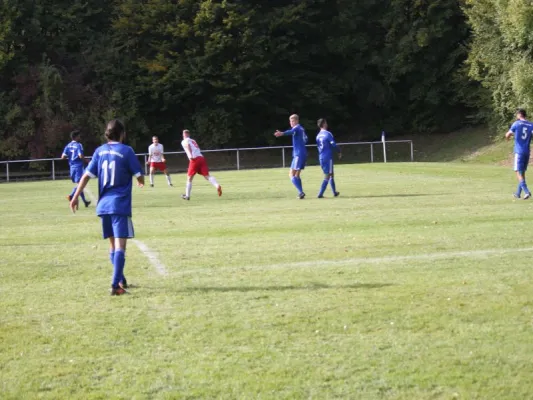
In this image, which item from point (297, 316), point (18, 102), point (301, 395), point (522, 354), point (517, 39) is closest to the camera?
point (301, 395)

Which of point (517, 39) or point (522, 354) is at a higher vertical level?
point (517, 39)

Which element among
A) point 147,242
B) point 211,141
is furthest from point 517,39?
point 147,242

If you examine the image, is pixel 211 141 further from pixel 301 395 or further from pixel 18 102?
pixel 301 395

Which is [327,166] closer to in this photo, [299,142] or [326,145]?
[326,145]

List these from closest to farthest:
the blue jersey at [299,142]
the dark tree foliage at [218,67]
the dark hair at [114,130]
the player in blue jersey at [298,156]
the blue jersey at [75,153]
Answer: the dark hair at [114,130]
the player in blue jersey at [298,156]
the blue jersey at [299,142]
the blue jersey at [75,153]
the dark tree foliage at [218,67]

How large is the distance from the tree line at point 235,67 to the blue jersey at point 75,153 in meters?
25.2

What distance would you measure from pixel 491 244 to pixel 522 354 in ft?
18.3

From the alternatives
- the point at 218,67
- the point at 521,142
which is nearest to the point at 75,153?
the point at 521,142

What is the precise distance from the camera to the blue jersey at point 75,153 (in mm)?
23766

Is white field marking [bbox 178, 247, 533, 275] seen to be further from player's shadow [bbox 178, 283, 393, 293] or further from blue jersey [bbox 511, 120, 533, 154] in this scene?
blue jersey [bbox 511, 120, 533, 154]

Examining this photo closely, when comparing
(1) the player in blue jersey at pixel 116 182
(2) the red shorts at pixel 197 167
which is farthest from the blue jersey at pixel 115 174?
(2) the red shorts at pixel 197 167

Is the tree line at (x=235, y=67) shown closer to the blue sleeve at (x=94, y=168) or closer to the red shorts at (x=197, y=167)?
the red shorts at (x=197, y=167)

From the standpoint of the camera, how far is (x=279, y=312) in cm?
790

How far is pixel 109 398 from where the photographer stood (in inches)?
223
